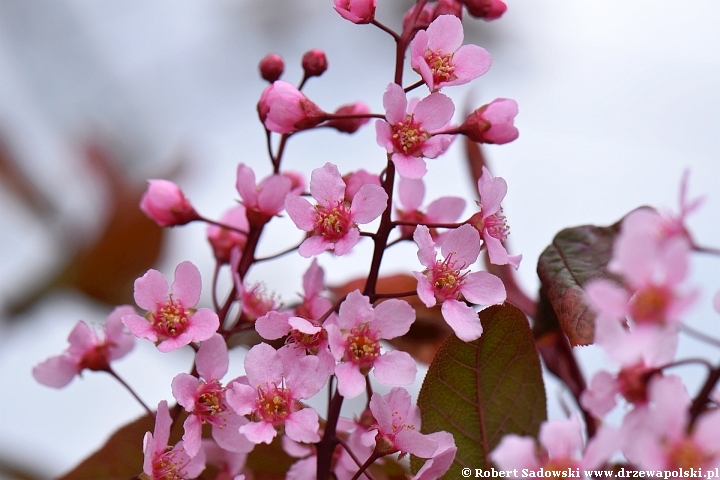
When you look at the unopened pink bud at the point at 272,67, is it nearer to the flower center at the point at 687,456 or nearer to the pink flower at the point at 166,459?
the pink flower at the point at 166,459

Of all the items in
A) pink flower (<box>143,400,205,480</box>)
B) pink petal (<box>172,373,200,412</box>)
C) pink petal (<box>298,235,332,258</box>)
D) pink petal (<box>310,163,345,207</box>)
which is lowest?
pink flower (<box>143,400,205,480</box>)

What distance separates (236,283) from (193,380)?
99 mm

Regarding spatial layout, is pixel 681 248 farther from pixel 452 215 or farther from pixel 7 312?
pixel 7 312

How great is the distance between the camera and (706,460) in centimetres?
37

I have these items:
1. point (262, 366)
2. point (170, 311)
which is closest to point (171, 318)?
point (170, 311)

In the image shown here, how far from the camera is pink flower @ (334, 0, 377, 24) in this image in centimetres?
61

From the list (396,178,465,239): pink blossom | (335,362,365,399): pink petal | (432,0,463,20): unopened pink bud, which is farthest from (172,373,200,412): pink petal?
(432,0,463,20): unopened pink bud

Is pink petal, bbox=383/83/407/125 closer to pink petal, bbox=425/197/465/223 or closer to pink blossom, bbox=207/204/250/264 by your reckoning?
pink petal, bbox=425/197/465/223

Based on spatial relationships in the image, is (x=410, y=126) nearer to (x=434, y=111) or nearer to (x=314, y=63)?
(x=434, y=111)

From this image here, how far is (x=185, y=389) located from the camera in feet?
1.82

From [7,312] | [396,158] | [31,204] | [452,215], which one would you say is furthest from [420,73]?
[31,204]

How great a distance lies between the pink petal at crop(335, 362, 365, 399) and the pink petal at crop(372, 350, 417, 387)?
2 cm

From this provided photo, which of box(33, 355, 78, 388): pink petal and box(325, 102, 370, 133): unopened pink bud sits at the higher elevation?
box(325, 102, 370, 133): unopened pink bud

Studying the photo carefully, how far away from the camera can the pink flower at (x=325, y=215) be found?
0.57 metres
